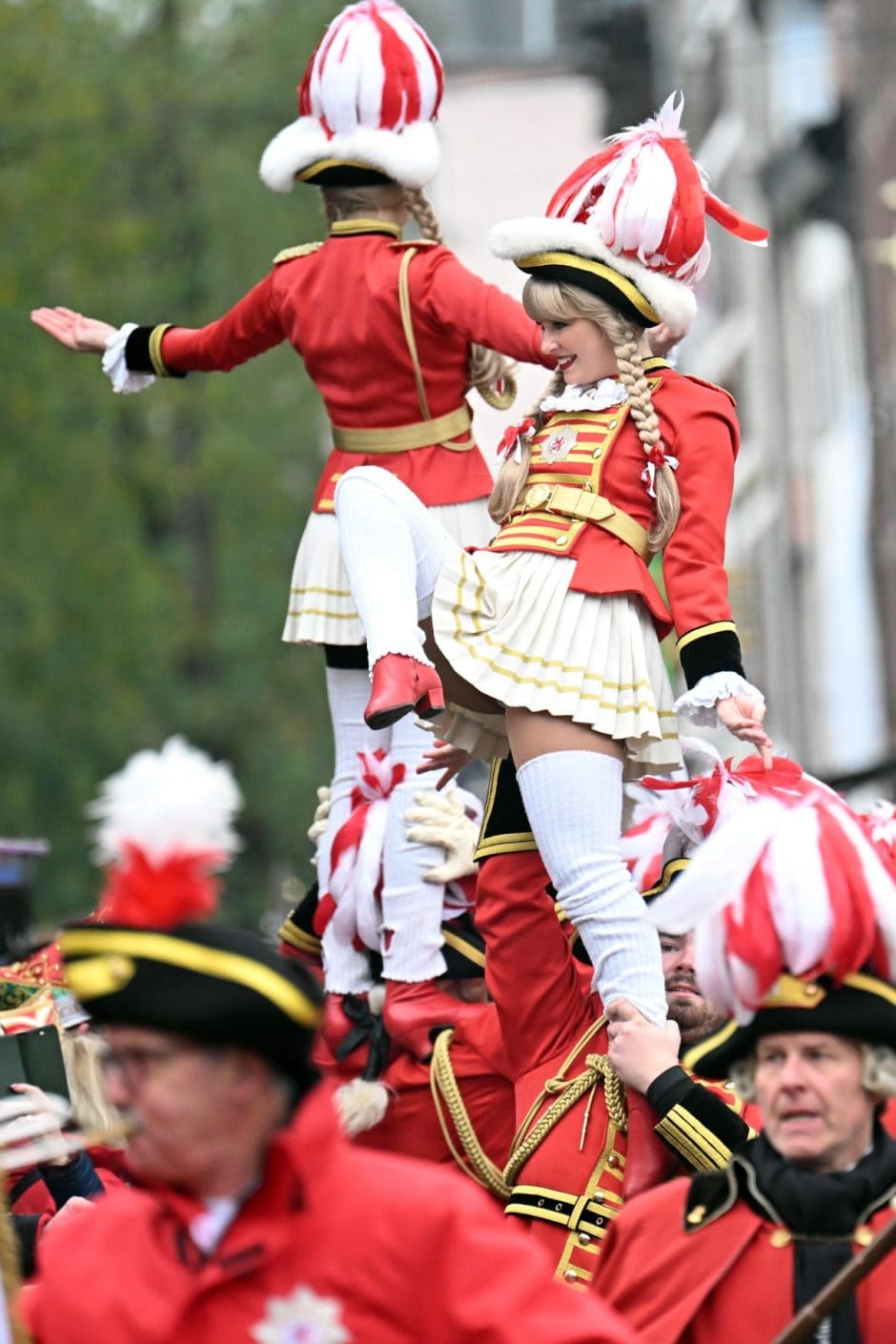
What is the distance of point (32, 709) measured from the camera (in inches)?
1014

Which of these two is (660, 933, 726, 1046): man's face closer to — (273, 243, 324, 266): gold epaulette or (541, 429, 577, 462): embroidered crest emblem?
(541, 429, 577, 462): embroidered crest emblem

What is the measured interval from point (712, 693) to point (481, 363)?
1.64 meters

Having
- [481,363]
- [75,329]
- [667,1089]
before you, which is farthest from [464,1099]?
[75,329]

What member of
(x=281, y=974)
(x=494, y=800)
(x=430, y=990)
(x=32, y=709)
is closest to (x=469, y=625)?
(x=494, y=800)

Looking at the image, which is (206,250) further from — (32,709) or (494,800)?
(494,800)

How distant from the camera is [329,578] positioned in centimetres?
713

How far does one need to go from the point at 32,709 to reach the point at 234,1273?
73.0ft

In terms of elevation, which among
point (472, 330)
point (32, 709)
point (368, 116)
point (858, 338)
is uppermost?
point (368, 116)

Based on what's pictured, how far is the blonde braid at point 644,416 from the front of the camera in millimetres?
5922

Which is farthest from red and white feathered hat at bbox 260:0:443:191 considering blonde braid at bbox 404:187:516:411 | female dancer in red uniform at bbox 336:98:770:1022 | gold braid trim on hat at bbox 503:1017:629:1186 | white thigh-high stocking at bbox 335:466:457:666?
gold braid trim on hat at bbox 503:1017:629:1186

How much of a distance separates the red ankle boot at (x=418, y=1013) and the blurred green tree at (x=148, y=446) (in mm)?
17643

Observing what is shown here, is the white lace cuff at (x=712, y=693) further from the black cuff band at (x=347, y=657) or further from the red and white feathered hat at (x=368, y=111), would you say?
the red and white feathered hat at (x=368, y=111)

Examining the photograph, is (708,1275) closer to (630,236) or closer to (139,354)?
(630,236)

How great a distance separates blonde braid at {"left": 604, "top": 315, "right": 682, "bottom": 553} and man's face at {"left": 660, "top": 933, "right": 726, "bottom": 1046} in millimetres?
881
